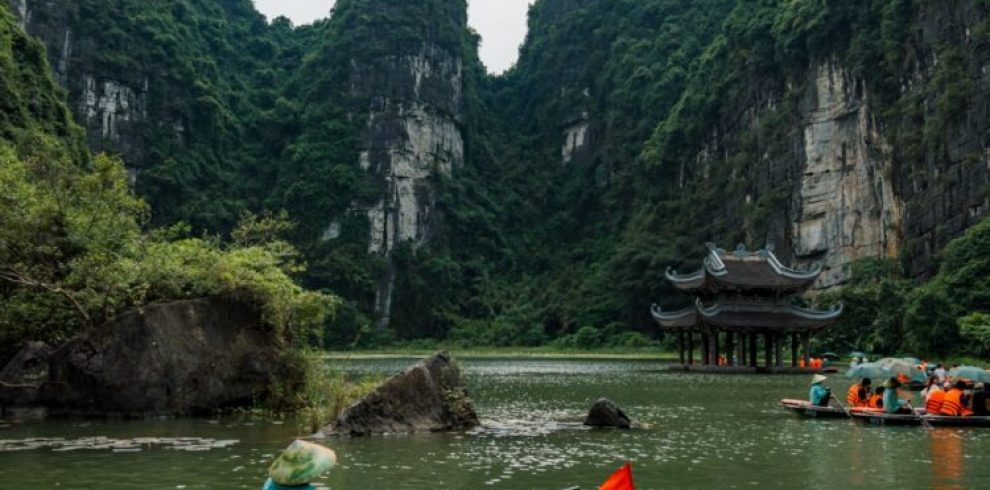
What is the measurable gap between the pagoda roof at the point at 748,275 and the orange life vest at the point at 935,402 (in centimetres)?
2097

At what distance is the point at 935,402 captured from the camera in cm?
1792

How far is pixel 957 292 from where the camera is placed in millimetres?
39844

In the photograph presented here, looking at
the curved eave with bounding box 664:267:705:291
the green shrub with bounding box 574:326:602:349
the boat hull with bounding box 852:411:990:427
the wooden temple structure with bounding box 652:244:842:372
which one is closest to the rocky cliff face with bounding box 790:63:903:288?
the green shrub with bounding box 574:326:602:349

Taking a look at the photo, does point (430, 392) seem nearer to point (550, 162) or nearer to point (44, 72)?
point (44, 72)

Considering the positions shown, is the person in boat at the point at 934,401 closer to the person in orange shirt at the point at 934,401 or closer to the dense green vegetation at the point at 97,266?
the person in orange shirt at the point at 934,401

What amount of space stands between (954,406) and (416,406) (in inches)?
394

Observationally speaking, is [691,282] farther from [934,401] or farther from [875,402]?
[934,401]

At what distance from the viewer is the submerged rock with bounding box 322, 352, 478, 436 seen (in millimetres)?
15781

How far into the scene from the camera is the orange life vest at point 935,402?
17.8m

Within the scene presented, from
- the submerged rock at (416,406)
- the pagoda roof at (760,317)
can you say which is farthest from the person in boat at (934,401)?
the pagoda roof at (760,317)

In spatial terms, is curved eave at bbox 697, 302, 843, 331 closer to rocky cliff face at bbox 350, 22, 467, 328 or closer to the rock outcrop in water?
the rock outcrop in water

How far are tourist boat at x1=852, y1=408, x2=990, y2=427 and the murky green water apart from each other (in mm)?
464

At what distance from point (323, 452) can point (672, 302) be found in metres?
64.7

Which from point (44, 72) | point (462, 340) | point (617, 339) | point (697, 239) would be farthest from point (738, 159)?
point (44, 72)
